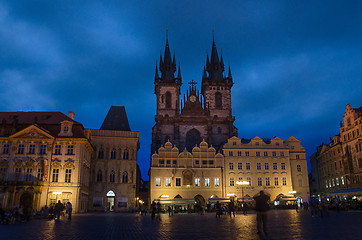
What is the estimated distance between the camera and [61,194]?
47094mm

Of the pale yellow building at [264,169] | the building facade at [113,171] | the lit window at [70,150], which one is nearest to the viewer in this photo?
the lit window at [70,150]

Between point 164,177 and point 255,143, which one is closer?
point 164,177

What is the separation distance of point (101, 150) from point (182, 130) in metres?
25.3

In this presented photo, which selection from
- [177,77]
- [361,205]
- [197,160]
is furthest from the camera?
[177,77]

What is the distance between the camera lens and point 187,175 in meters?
61.2

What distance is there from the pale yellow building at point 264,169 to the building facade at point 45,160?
27424 mm

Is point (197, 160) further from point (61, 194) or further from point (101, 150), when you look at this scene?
point (61, 194)

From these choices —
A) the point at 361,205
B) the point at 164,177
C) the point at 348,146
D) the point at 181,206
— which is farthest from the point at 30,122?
the point at 348,146

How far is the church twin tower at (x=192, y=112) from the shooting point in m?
78.5

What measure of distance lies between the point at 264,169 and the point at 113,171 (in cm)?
2825

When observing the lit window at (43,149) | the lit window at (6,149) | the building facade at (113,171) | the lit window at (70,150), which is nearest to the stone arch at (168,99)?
the building facade at (113,171)

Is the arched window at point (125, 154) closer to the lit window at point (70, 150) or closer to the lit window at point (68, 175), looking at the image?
the lit window at point (70, 150)

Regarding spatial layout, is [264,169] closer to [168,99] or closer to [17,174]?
[168,99]

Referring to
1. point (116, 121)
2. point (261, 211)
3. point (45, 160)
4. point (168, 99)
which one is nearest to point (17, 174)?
point (45, 160)
